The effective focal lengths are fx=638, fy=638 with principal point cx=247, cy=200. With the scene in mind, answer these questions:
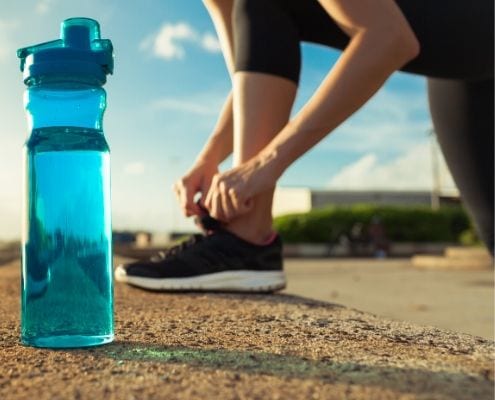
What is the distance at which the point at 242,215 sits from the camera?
1.93 m

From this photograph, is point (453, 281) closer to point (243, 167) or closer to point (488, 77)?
point (488, 77)

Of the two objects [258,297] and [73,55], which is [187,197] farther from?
[73,55]

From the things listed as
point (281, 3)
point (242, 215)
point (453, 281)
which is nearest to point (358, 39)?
point (281, 3)

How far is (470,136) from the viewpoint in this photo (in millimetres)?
2309

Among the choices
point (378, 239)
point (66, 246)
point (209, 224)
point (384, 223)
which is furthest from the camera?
point (384, 223)

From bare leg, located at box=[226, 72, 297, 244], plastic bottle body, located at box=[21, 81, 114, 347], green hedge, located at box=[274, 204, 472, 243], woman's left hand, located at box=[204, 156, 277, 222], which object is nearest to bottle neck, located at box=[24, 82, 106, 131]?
plastic bottle body, located at box=[21, 81, 114, 347]

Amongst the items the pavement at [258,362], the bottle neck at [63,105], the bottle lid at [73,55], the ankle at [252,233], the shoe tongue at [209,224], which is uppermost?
the bottle lid at [73,55]

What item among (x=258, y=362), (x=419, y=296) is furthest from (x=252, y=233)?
(x=419, y=296)

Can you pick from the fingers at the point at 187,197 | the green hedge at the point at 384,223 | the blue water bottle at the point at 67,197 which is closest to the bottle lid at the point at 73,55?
the blue water bottle at the point at 67,197

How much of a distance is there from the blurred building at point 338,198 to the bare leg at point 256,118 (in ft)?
69.2

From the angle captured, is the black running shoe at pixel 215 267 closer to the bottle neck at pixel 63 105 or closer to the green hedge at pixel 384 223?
the bottle neck at pixel 63 105

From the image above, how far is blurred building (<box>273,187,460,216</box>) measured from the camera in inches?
964

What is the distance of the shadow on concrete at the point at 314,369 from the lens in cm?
79

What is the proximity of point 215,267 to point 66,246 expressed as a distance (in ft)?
2.99
